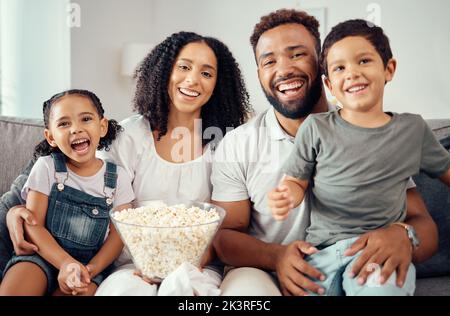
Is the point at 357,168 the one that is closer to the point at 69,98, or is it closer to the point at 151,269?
the point at 151,269

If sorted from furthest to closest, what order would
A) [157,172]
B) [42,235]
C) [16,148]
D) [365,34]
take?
[16,148] < [157,172] < [42,235] < [365,34]

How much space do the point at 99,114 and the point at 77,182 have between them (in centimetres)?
20

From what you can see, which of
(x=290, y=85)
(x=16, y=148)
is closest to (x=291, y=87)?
(x=290, y=85)

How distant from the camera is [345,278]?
3.66ft

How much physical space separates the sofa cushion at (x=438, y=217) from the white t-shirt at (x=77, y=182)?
33.8 inches

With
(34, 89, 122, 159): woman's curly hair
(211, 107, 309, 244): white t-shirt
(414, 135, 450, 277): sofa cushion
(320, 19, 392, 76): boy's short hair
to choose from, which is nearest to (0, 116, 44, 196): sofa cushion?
(34, 89, 122, 159): woman's curly hair

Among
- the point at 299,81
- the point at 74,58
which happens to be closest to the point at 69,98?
the point at 299,81

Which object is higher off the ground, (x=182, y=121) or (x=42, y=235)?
(x=182, y=121)

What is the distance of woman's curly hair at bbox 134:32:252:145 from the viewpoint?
1.55m

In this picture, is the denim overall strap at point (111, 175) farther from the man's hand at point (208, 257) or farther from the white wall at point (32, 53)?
the white wall at point (32, 53)

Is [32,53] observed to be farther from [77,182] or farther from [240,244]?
A: [240,244]

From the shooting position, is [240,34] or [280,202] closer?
[280,202]

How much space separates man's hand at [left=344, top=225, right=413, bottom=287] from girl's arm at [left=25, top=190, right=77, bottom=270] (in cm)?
69

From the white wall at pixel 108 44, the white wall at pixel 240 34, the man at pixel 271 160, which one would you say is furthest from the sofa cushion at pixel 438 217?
the white wall at pixel 108 44
